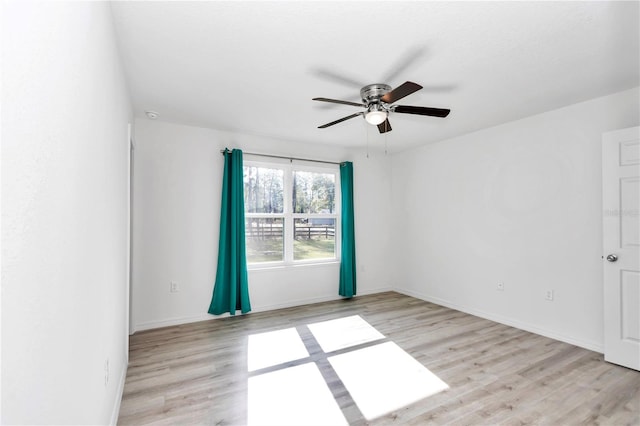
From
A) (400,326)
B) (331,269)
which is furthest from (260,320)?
(400,326)

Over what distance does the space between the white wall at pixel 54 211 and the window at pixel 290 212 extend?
8.85 ft

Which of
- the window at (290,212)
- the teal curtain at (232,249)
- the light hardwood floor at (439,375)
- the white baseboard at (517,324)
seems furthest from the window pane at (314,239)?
the white baseboard at (517,324)

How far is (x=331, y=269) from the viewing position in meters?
4.91

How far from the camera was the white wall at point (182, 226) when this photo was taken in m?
3.60

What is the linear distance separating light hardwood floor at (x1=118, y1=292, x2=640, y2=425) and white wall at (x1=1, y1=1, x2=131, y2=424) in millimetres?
713

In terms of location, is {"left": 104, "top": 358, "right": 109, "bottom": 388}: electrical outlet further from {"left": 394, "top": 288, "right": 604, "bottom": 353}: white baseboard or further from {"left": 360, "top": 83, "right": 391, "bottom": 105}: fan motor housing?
{"left": 394, "top": 288, "right": 604, "bottom": 353}: white baseboard

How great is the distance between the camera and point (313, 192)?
488 centimetres

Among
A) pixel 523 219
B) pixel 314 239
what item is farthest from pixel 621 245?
pixel 314 239

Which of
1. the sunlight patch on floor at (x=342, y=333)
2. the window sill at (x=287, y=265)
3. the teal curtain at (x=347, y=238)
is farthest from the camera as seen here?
the teal curtain at (x=347, y=238)

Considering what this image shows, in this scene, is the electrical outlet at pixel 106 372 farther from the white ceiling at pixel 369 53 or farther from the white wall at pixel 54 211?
the white ceiling at pixel 369 53

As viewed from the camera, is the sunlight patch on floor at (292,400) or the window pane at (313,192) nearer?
the sunlight patch on floor at (292,400)

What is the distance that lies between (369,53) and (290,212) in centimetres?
284

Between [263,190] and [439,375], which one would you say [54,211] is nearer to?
[439,375]

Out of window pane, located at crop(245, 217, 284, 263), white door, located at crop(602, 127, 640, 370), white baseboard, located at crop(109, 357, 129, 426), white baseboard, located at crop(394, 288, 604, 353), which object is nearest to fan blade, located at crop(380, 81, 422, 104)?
white door, located at crop(602, 127, 640, 370)
